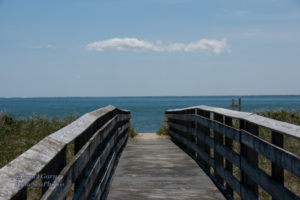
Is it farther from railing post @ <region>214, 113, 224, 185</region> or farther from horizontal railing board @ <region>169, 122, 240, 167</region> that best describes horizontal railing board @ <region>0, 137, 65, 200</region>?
railing post @ <region>214, 113, 224, 185</region>

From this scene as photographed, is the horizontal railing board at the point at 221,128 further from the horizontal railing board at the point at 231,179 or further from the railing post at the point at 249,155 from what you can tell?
the horizontal railing board at the point at 231,179

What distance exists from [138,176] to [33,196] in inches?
72.8

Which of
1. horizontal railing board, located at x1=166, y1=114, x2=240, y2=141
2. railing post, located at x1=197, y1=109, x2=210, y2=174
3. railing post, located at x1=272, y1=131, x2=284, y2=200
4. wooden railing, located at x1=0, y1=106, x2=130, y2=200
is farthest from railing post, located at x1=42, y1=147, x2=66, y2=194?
railing post, located at x1=197, y1=109, x2=210, y2=174

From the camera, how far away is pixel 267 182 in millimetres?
3758

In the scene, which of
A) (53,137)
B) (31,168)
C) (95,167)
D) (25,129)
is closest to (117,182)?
(95,167)

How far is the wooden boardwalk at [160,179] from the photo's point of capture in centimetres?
564

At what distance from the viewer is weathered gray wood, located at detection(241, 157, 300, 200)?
3.32 meters

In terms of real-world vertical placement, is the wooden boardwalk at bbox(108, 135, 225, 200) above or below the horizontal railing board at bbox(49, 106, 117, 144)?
below

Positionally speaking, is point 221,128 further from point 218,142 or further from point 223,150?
point 218,142

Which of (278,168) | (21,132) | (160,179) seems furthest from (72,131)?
(21,132)

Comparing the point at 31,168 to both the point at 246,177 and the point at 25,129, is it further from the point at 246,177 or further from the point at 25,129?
the point at 25,129

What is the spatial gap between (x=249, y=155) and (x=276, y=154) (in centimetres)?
112

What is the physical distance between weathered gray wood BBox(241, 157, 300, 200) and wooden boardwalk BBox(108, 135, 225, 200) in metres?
1.15

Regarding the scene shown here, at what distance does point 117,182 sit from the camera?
6.43 meters
